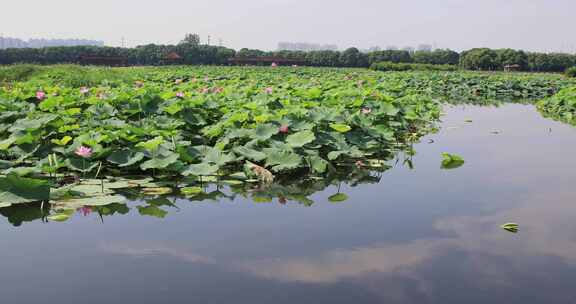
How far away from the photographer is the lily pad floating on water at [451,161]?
4.80 metres

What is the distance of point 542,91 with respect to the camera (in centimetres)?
1792

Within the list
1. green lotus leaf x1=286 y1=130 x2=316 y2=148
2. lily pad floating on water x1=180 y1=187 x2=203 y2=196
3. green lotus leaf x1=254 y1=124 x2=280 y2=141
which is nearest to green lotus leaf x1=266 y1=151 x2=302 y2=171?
green lotus leaf x1=286 y1=130 x2=316 y2=148

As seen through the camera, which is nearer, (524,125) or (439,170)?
(439,170)

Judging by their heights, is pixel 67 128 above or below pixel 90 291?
above

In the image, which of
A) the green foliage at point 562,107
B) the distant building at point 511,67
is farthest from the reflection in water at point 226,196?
the distant building at point 511,67

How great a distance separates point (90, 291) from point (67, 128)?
8.22ft

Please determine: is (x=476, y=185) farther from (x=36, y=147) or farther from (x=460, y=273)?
(x=36, y=147)

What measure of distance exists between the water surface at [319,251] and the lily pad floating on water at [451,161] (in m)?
0.82

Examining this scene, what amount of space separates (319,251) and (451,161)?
9.15ft

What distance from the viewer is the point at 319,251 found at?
2.54m

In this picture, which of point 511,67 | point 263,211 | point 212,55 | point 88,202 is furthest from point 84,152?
point 212,55

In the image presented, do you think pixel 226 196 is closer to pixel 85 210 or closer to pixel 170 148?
pixel 170 148

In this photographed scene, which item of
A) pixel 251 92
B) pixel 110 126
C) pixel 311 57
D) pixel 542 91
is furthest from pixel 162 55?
pixel 110 126

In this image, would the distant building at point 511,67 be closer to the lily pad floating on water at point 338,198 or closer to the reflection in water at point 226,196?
the reflection in water at point 226,196
